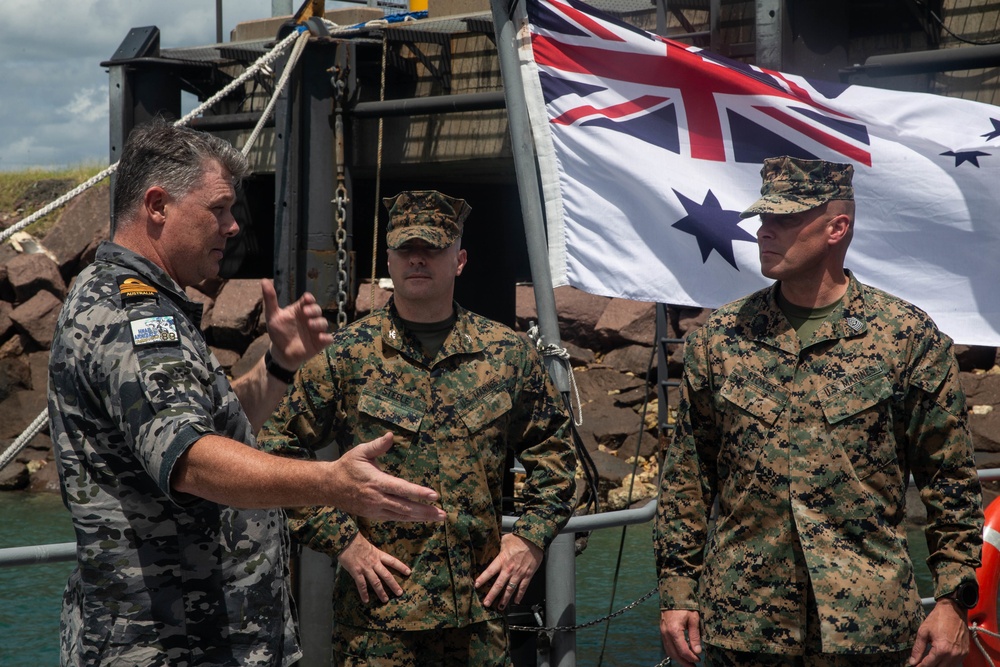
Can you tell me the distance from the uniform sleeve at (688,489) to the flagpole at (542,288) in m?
0.82

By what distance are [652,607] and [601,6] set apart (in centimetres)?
537

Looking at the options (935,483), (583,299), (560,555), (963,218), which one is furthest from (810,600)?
(583,299)

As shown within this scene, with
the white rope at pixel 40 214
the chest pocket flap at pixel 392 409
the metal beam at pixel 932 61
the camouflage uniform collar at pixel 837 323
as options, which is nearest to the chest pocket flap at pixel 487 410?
the chest pocket flap at pixel 392 409

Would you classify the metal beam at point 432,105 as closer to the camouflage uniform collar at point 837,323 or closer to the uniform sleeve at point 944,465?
the camouflage uniform collar at point 837,323

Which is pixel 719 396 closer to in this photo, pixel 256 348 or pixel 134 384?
pixel 134 384

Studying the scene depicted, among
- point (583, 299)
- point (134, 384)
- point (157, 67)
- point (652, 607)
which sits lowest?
point (652, 607)

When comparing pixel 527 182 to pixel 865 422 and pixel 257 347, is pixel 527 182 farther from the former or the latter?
pixel 257 347

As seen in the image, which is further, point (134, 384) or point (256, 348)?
point (256, 348)

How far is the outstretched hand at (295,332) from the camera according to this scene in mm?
2889

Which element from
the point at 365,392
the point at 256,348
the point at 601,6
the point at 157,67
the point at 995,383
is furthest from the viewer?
the point at 256,348

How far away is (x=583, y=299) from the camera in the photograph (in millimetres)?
19359

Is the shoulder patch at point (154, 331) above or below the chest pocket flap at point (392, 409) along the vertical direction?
above

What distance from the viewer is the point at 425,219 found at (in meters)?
3.68

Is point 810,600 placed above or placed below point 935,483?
below
